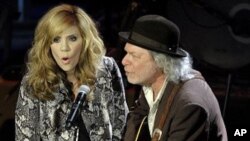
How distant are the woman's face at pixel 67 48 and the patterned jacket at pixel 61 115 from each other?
162mm

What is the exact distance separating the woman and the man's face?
0.60m

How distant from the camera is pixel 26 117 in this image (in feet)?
9.45

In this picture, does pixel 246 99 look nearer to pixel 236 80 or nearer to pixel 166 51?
pixel 236 80

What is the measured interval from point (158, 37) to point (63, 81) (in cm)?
86

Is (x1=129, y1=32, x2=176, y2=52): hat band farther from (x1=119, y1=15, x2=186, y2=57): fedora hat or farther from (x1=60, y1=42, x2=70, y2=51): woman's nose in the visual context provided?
(x1=60, y1=42, x2=70, y2=51): woman's nose

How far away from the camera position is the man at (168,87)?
2094 millimetres

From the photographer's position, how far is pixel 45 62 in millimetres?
2873

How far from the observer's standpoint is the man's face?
227cm

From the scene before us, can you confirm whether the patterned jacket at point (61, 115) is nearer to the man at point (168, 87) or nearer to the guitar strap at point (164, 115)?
the man at point (168, 87)

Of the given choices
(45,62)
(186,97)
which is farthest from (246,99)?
(186,97)

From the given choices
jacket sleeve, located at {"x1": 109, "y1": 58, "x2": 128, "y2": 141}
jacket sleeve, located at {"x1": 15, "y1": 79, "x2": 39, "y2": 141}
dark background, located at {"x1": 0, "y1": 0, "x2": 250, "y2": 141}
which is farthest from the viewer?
dark background, located at {"x1": 0, "y1": 0, "x2": 250, "y2": 141}

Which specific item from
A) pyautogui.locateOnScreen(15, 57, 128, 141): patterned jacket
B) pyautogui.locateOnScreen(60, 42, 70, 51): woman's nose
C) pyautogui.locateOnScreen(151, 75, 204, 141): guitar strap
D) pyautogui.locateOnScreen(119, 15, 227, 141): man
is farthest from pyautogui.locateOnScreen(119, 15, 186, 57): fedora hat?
pyautogui.locateOnScreen(15, 57, 128, 141): patterned jacket

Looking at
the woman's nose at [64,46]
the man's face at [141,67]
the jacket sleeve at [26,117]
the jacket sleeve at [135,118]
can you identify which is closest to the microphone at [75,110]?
the man's face at [141,67]

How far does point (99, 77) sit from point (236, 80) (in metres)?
2.46
